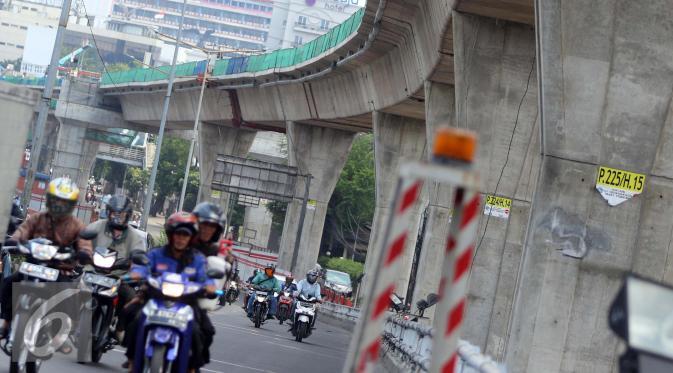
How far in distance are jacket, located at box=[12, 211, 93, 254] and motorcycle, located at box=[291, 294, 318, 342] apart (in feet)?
62.1

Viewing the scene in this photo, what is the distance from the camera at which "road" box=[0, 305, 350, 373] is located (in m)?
14.8

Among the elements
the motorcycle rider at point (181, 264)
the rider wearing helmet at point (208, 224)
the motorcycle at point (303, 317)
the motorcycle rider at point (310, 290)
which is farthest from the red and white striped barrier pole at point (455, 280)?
the motorcycle rider at point (310, 290)

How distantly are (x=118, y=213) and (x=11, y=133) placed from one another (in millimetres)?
2181

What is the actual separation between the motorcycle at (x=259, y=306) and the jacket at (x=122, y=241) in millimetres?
18600

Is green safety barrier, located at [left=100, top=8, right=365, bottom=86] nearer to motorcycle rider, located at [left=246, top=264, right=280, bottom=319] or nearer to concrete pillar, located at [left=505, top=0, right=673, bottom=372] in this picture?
motorcycle rider, located at [left=246, top=264, right=280, bottom=319]

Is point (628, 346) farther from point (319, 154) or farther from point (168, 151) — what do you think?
point (168, 151)

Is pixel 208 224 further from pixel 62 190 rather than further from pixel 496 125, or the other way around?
pixel 496 125

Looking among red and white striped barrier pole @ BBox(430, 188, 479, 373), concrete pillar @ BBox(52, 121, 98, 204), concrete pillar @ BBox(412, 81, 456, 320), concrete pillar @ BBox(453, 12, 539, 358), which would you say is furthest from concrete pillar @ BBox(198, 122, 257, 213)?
red and white striped barrier pole @ BBox(430, 188, 479, 373)

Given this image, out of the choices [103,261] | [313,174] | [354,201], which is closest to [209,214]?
[103,261]

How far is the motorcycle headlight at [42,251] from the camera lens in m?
11.4

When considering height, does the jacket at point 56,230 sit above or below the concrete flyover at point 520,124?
below

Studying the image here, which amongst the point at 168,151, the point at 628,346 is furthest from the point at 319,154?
the point at 168,151

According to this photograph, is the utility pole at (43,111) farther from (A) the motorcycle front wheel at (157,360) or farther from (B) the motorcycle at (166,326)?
(A) the motorcycle front wheel at (157,360)

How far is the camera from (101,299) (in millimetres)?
13359
